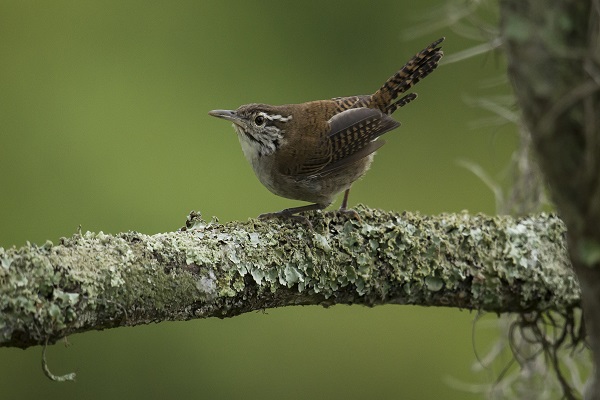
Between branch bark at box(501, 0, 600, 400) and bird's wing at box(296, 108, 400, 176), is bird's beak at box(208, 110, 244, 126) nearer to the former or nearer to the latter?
bird's wing at box(296, 108, 400, 176)

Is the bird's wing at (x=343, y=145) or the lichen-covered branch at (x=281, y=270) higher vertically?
the bird's wing at (x=343, y=145)

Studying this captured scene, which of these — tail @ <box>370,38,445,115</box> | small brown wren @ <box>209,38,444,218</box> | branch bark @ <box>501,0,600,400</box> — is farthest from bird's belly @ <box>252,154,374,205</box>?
branch bark @ <box>501,0,600,400</box>

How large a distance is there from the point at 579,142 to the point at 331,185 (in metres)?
1.97

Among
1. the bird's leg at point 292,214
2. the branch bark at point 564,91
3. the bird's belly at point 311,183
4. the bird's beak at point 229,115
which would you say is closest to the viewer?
the branch bark at point 564,91

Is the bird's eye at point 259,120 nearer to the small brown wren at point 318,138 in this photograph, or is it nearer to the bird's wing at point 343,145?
the small brown wren at point 318,138

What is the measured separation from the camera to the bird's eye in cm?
392

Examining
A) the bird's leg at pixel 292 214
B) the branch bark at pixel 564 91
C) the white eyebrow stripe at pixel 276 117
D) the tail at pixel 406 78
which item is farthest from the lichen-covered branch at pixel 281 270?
the branch bark at pixel 564 91

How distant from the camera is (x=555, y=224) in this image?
10.7ft

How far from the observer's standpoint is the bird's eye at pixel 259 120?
392cm

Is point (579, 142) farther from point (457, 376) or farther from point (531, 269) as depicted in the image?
point (457, 376)

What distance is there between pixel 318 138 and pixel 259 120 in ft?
0.97

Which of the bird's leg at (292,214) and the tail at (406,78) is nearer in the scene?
the bird's leg at (292,214)

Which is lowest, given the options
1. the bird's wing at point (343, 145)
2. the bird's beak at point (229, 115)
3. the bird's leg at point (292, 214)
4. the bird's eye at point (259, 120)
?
the bird's leg at point (292, 214)

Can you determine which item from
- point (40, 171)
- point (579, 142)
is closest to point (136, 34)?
point (40, 171)
